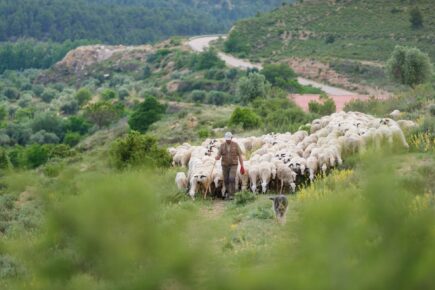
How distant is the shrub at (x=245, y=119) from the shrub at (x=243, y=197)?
13782 millimetres

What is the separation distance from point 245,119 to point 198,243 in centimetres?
2358

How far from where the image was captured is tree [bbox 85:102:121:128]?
52.6m

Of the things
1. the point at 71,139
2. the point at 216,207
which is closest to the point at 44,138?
the point at 71,139

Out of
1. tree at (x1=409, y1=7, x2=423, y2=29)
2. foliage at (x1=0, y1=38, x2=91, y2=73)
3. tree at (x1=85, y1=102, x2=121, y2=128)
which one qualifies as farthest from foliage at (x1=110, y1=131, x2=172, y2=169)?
foliage at (x1=0, y1=38, x2=91, y2=73)

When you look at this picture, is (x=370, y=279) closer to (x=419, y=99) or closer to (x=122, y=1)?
(x=419, y=99)

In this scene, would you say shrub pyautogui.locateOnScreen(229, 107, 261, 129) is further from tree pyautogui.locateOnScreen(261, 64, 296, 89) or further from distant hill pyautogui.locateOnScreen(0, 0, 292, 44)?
distant hill pyautogui.locateOnScreen(0, 0, 292, 44)

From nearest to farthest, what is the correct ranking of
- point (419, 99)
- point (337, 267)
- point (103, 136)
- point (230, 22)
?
point (337, 267), point (419, 99), point (103, 136), point (230, 22)

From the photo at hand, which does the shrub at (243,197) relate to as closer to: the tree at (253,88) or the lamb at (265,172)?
the lamb at (265,172)

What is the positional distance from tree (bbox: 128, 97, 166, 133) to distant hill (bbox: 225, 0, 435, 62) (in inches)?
767

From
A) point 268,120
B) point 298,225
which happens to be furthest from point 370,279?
point 268,120

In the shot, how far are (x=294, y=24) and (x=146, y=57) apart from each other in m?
20.4

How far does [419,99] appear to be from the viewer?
2225 centimetres

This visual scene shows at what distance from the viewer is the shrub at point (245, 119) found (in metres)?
26.8

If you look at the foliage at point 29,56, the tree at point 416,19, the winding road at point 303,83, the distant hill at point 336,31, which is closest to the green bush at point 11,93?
the winding road at point 303,83
